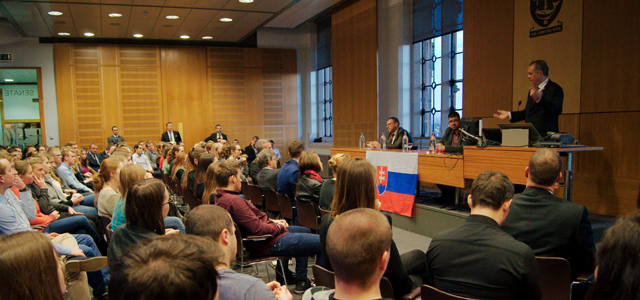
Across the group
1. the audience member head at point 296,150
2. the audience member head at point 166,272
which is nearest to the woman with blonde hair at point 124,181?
the audience member head at point 296,150

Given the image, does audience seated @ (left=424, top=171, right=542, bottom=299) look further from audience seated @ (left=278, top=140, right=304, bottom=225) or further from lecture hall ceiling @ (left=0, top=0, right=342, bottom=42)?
lecture hall ceiling @ (left=0, top=0, right=342, bottom=42)

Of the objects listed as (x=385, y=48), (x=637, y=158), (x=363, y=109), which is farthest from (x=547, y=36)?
(x=363, y=109)

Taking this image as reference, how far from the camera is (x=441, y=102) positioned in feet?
27.4

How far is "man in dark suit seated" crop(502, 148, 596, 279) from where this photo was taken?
7.11 ft

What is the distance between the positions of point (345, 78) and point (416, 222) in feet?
20.0

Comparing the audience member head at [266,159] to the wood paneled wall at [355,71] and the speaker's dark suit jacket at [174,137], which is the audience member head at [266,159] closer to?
the wood paneled wall at [355,71]

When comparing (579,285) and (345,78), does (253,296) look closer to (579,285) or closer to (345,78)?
(579,285)

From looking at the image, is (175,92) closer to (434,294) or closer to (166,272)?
(434,294)

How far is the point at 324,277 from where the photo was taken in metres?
1.92

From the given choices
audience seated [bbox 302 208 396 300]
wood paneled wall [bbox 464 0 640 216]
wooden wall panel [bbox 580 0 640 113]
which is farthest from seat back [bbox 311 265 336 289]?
wooden wall panel [bbox 580 0 640 113]

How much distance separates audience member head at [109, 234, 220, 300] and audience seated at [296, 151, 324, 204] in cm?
310

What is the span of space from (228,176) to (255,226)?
0.46m

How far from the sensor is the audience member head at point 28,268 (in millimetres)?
1210

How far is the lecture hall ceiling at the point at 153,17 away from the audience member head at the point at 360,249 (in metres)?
8.08
